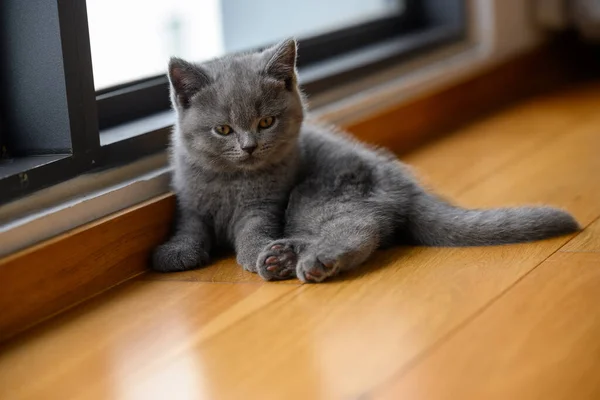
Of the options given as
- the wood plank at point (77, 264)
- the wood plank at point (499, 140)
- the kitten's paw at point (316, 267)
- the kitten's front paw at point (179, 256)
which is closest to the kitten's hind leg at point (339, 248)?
the kitten's paw at point (316, 267)

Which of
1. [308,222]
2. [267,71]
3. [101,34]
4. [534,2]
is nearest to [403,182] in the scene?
[308,222]

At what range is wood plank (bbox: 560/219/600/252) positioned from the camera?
1.73 m

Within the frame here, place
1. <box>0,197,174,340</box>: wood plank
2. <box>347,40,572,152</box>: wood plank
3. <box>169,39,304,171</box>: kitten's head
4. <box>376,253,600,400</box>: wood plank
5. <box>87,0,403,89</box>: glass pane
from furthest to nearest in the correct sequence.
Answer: <box>347,40,572,152</box>: wood plank < <box>87,0,403,89</box>: glass pane < <box>169,39,304,171</box>: kitten's head < <box>0,197,174,340</box>: wood plank < <box>376,253,600,400</box>: wood plank

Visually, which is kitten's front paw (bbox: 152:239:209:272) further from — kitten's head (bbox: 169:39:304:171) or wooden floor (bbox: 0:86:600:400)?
kitten's head (bbox: 169:39:304:171)

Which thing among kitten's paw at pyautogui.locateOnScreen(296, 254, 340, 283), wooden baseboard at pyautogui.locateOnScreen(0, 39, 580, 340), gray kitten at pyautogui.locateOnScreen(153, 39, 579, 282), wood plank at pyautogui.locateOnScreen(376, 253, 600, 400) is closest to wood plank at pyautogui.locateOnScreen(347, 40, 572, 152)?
wooden baseboard at pyautogui.locateOnScreen(0, 39, 580, 340)

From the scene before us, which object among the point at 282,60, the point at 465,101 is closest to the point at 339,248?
the point at 282,60

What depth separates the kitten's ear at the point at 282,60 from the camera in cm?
182

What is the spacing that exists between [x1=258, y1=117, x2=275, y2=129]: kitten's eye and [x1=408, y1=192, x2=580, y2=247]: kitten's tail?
31 centimetres

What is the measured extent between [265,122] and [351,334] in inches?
21.3

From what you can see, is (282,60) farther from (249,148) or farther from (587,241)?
(587,241)

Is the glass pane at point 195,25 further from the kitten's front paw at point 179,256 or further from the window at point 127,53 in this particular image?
the kitten's front paw at point 179,256

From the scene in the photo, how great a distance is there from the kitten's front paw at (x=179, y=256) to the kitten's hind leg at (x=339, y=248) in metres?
0.22

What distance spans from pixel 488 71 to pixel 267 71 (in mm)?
1287

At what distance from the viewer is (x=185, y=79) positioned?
180cm
